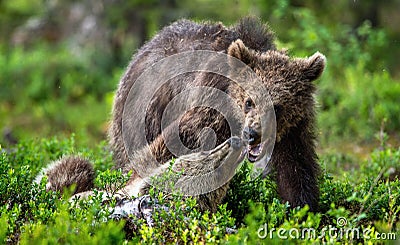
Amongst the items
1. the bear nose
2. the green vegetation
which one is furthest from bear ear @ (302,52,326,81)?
the bear nose

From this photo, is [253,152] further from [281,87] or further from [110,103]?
[110,103]

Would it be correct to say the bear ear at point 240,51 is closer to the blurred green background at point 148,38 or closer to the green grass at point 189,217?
the green grass at point 189,217

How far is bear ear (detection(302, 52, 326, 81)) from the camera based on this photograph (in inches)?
227

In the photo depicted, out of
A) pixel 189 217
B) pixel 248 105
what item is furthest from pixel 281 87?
pixel 189 217

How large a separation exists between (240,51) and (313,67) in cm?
73

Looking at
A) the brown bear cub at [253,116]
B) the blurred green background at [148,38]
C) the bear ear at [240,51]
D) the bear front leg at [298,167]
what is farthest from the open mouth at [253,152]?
the blurred green background at [148,38]

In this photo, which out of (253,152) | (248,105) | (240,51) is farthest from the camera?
(240,51)

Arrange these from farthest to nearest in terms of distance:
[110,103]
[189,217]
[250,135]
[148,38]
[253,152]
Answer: [148,38] < [110,103] < [253,152] < [250,135] < [189,217]

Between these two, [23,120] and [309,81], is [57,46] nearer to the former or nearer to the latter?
[23,120]

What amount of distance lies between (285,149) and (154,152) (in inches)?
51.5

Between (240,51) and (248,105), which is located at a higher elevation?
(240,51)

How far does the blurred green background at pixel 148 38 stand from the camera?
34.5ft

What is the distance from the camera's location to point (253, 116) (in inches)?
212

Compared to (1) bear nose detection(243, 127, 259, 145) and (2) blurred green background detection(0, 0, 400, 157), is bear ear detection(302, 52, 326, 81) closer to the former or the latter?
(1) bear nose detection(243, 127, 259, 145)
